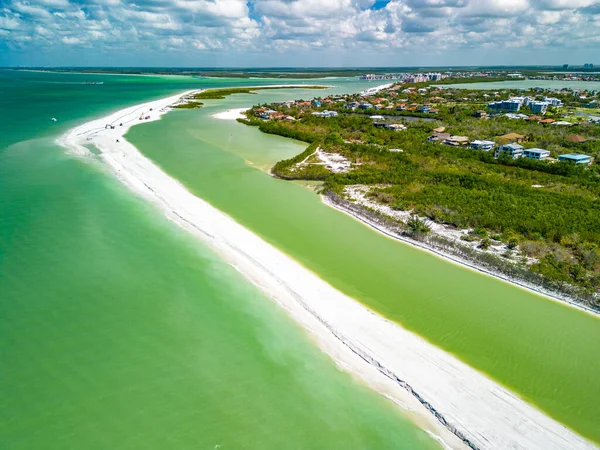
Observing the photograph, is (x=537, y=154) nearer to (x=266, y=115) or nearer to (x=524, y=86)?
(x=266, y=115)

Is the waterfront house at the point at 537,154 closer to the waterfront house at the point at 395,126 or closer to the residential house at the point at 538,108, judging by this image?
the waterfront house at the point at 395,126

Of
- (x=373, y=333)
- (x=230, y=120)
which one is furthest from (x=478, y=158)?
(x=230, y=120)

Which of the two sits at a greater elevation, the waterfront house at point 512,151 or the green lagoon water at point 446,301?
the waterfront house at point 512,151

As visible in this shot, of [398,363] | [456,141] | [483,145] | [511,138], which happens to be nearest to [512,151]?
[483,145]

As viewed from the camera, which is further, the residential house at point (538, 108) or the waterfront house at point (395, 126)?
the residential house at point (538, 108)

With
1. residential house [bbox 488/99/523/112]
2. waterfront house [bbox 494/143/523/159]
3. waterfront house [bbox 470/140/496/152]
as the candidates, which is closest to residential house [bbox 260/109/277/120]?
waterfront house [bbox 470/140/496/152]

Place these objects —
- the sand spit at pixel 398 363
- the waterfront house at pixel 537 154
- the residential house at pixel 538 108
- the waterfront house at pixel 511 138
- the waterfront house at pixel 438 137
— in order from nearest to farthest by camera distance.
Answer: the sand spit at pixel 398 363, the waterfront house at pixel 537 154, the waterfront house at pixel 511 138, the waterfront house at pixel 438 137, the residential house at pixel 538 108

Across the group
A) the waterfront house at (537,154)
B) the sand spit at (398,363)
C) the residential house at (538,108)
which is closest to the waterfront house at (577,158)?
the waterfront house at (537,154)
